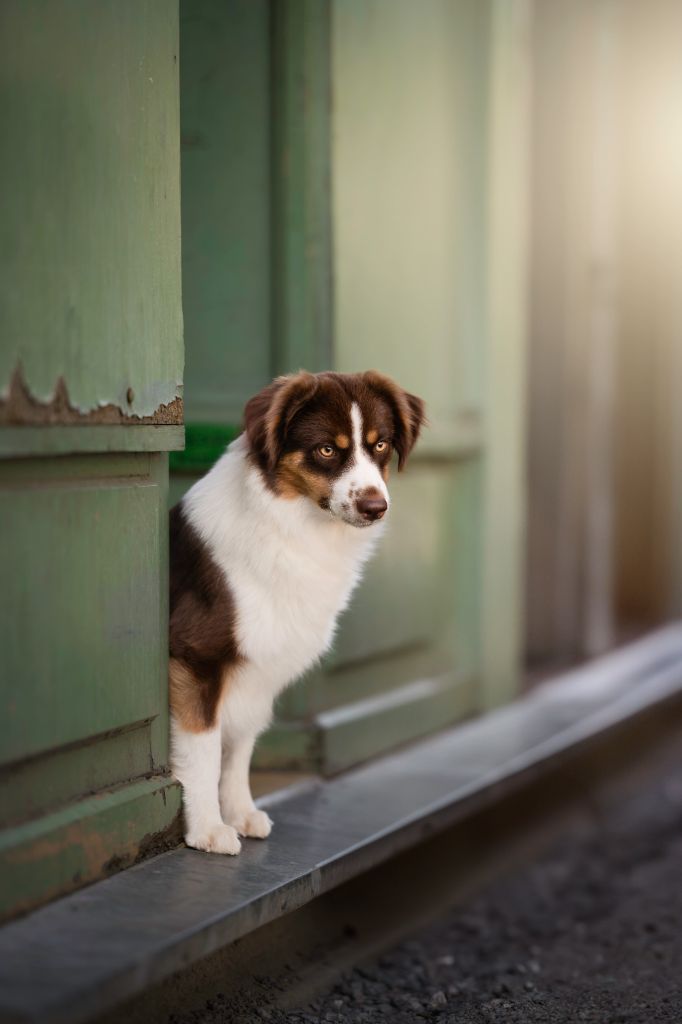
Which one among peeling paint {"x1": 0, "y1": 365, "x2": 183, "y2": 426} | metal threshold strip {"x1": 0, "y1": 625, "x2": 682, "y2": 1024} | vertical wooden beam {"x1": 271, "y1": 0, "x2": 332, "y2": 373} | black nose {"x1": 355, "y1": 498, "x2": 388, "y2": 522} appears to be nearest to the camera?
metal threshold strip {"x1": 0, "y1": 625, "x2": 682, "y2": 1024}

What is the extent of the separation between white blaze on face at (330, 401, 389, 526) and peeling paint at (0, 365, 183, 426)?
41cm

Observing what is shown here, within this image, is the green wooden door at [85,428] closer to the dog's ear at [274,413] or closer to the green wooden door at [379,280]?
the dog's ear at [274,413]

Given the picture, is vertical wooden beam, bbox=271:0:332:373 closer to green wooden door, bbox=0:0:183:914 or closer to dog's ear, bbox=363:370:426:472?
dog's ear, bbox=363:370:426:472

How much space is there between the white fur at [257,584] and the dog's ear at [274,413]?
0.08 meters

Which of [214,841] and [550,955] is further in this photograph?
[550,955]

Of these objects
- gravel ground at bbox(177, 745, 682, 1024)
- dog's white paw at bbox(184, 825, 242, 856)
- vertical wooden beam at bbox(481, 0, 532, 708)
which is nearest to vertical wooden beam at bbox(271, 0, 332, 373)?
vertical wooden beam at bbox(481, 0, 532, 708)

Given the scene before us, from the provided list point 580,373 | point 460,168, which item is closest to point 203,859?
point 460,168

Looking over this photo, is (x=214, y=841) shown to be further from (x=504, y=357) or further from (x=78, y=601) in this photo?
(x=504, y=357)

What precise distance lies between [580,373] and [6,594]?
12.8 feet

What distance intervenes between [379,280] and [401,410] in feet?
3.61

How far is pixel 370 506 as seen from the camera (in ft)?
8.42

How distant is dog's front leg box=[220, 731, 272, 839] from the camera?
9.37 feet

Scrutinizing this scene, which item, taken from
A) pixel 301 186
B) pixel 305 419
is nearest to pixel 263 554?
pixel 305 419

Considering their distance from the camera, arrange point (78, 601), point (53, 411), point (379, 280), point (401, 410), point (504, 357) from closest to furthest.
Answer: point (53, 411)
point (78, 601)
point (401, 410)
point (379, 280)
point (504, 357)
